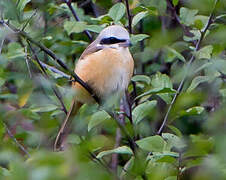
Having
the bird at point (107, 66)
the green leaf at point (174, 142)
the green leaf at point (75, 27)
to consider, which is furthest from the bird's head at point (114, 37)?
the green leaf at point (174, 142)

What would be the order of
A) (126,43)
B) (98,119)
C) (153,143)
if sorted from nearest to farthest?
(153,143) < (98,119) < (126,43)

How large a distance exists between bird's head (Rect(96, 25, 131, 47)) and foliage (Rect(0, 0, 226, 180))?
0.18 ft

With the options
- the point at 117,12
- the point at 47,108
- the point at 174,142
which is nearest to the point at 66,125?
the point at 47,108

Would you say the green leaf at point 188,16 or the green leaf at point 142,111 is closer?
the green leaf at point 142,111

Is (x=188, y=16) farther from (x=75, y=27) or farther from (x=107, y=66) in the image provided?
(x=75, y=27)

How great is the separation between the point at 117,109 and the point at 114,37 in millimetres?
448

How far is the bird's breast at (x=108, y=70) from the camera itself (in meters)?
2.96

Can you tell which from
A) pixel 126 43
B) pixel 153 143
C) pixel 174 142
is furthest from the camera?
pixel 126 43

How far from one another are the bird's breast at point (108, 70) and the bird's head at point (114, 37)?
50mm

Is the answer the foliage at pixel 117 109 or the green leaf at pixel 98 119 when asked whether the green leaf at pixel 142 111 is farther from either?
the green leaf at pixel 98 119

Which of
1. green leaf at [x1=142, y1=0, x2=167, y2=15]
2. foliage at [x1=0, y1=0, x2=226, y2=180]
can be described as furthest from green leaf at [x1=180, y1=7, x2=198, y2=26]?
green leaf at [x1=142, y1=0, x2=167, y2=15]

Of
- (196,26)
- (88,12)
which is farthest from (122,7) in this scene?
(88,12)

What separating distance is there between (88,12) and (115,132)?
1.65 m

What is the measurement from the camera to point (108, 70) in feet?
9.76
